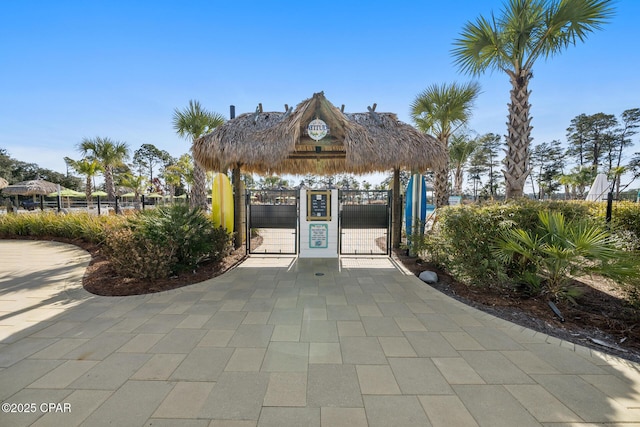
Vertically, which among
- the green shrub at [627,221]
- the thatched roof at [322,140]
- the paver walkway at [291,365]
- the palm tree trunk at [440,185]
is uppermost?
the thatched roof at [322,140]

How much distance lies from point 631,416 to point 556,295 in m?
2.06

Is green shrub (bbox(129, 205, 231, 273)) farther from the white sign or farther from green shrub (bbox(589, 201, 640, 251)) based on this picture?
green shrub (bbox(589, 201, 640, 251))

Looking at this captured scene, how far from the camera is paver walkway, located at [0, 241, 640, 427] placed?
181 centimetres

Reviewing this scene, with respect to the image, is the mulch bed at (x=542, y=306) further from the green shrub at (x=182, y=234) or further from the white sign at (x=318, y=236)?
the white sign at (x=318, y=236)

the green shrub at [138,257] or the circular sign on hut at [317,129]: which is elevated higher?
the circular sign on hut at [317,129]

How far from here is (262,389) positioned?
2.03 metres

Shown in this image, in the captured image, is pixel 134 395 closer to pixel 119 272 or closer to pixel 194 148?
pixel 119 272

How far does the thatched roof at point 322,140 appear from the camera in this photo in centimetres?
613

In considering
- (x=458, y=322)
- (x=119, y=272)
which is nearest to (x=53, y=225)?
(x=119, y=272)

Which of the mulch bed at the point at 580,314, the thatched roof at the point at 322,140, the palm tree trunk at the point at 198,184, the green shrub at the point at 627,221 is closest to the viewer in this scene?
the mulch bed at the point at 580,314

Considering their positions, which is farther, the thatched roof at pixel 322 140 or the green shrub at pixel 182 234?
the thatched roof at pixel 322 140

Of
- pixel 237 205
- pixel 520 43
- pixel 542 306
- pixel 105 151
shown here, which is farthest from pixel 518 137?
pixel 105 151

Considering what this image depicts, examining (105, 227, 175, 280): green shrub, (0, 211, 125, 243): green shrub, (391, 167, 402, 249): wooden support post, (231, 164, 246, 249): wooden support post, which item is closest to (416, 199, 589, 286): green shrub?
(391, 167, 402, 249): wooden support post

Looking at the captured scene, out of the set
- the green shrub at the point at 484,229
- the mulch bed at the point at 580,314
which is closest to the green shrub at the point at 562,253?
the green shrub at the point at 484,229
